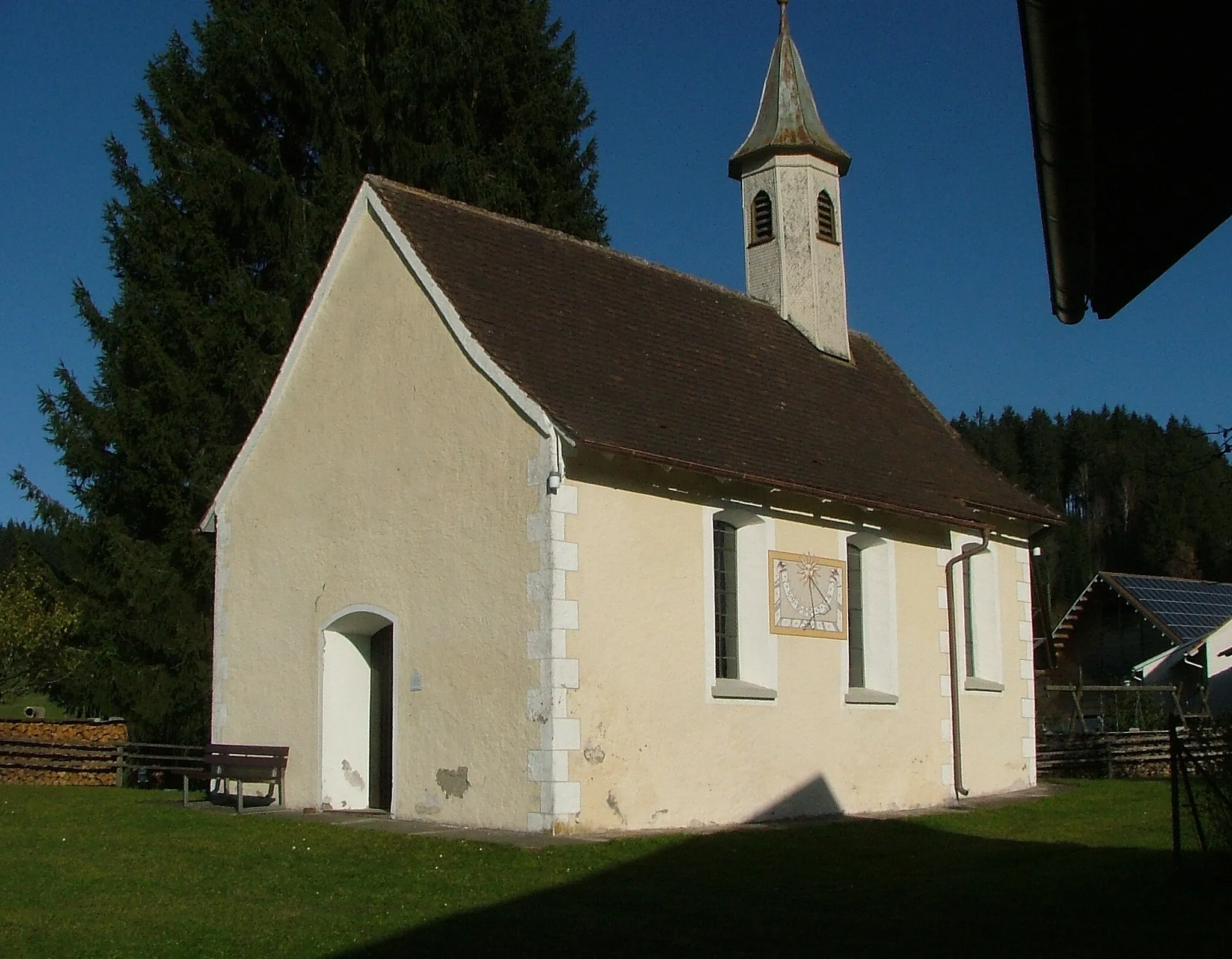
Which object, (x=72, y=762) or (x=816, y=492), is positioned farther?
(x=72, y=762)

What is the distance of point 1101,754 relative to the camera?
25.0 meters

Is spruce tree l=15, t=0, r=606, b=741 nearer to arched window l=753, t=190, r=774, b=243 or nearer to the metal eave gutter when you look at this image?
arched window l=753, t=190, r=774, b=243

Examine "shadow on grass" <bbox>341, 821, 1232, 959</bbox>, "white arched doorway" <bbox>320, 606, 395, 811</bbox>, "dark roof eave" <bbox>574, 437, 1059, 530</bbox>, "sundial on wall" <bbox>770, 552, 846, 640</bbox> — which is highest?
"dark roof eave" <bbox>574, 437, 1059, 530</bbox>

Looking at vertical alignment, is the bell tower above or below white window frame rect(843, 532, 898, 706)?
above

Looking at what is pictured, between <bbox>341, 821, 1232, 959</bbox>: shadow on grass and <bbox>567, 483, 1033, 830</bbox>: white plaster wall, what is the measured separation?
182cm

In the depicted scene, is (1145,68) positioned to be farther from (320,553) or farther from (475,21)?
(475,21)

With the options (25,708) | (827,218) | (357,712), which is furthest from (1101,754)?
(25,708)

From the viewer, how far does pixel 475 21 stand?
104 feet

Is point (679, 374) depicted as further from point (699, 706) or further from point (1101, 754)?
point (1101, 754)

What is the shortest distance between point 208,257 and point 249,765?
1275 centimetres

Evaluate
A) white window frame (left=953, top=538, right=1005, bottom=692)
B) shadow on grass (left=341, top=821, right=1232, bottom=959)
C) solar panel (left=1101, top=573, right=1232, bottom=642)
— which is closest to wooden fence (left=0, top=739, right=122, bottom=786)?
shadow on grass (left=341, top=821, right=1232, bottom=959)

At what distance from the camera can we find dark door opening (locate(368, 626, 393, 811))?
16.9m

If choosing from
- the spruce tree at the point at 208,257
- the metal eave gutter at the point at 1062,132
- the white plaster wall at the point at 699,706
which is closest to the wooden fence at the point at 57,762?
A: the spruce tree at the point at 208,257

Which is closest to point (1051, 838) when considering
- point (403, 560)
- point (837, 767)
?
point (837, 767)
